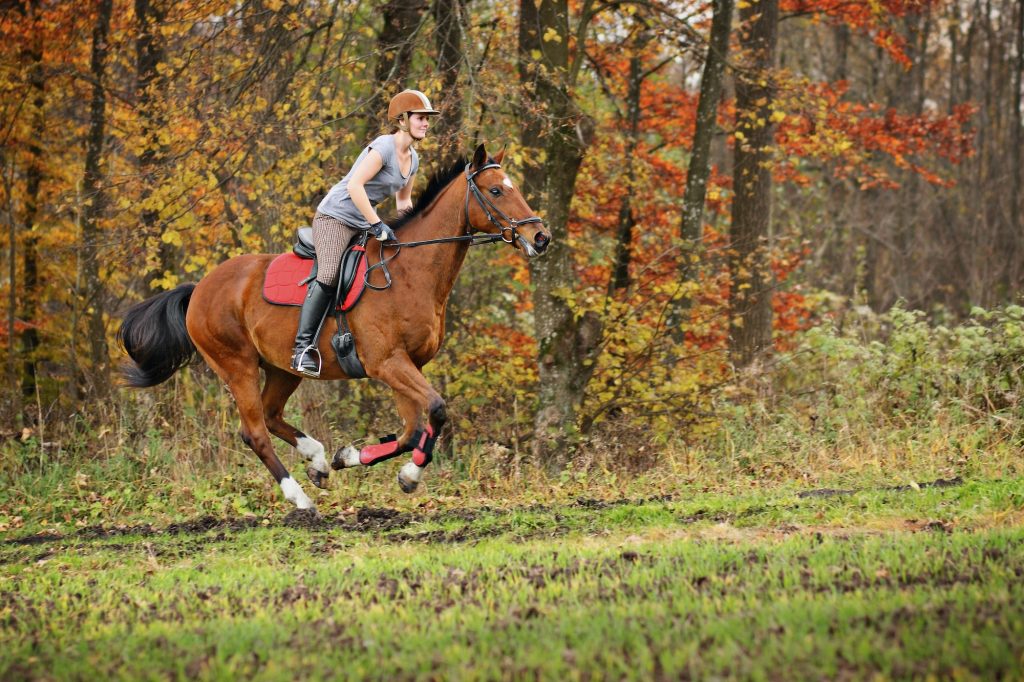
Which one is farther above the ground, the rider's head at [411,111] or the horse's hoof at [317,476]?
the rider's head at [411,111]

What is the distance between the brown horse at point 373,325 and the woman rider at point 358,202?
179 millimetres

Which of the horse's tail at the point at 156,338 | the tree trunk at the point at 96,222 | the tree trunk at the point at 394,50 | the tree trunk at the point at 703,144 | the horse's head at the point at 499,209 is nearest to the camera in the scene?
the horse's head at the point at 499,209

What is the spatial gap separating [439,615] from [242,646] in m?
A: 0.96

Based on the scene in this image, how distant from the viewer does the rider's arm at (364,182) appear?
8523 mm

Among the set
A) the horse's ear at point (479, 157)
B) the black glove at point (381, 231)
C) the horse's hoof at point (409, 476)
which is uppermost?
the horse's ear at point (479, 157)

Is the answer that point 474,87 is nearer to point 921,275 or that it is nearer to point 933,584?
point 933,584

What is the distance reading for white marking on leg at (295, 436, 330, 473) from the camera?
9.67 metres

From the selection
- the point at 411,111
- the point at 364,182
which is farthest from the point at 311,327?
the point at 411,111

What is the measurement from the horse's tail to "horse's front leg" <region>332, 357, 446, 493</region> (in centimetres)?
243

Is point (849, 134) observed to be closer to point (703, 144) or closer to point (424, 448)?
point (703, 144)

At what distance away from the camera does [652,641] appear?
4.55 metres

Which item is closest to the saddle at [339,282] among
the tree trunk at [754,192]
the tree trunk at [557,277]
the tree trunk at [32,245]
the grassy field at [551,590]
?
the grassy field at [551,590]

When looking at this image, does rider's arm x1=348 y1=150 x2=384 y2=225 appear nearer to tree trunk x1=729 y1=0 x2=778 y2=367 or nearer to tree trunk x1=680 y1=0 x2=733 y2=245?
tree trunk x1=680 y1=0 x2=733 y2=245

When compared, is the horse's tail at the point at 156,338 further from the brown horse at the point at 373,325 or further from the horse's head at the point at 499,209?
the horse's head at the point at 499,209
